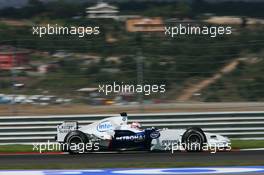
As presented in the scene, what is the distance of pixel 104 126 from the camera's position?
36.7 ft

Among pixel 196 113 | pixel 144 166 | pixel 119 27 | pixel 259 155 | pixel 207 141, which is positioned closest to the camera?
pixel 144 166

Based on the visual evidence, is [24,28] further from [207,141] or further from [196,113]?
[207,141]

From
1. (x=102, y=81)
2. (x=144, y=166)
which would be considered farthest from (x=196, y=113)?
(x=144, y=166)

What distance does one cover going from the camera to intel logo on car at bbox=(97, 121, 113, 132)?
439 inches

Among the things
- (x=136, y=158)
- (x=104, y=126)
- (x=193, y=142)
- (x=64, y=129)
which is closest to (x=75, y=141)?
(x=64, y=129)

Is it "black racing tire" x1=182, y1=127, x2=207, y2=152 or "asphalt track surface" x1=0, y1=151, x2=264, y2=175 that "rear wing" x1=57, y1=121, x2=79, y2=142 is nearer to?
"asphalt track surface" x1=0, y1=151, x2=264, y2=175

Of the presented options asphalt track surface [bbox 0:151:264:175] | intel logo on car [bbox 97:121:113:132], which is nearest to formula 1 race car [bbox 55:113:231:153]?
Result: intel logo on car [bbox 97:121:113:132]

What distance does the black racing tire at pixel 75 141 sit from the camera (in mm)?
11008

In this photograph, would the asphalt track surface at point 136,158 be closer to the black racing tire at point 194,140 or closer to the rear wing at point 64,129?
the black racing tire at point 194,140

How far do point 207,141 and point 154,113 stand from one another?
2.82m

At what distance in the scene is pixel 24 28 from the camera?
15.7 m

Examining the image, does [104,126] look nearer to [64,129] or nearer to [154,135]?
[64,129]

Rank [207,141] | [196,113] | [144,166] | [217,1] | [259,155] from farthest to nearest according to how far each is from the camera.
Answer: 1. [217,1]
2. [196,113]
3. [207,141]
4. [259,155]
5. [144,166]

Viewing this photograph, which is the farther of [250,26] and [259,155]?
[250,26]
